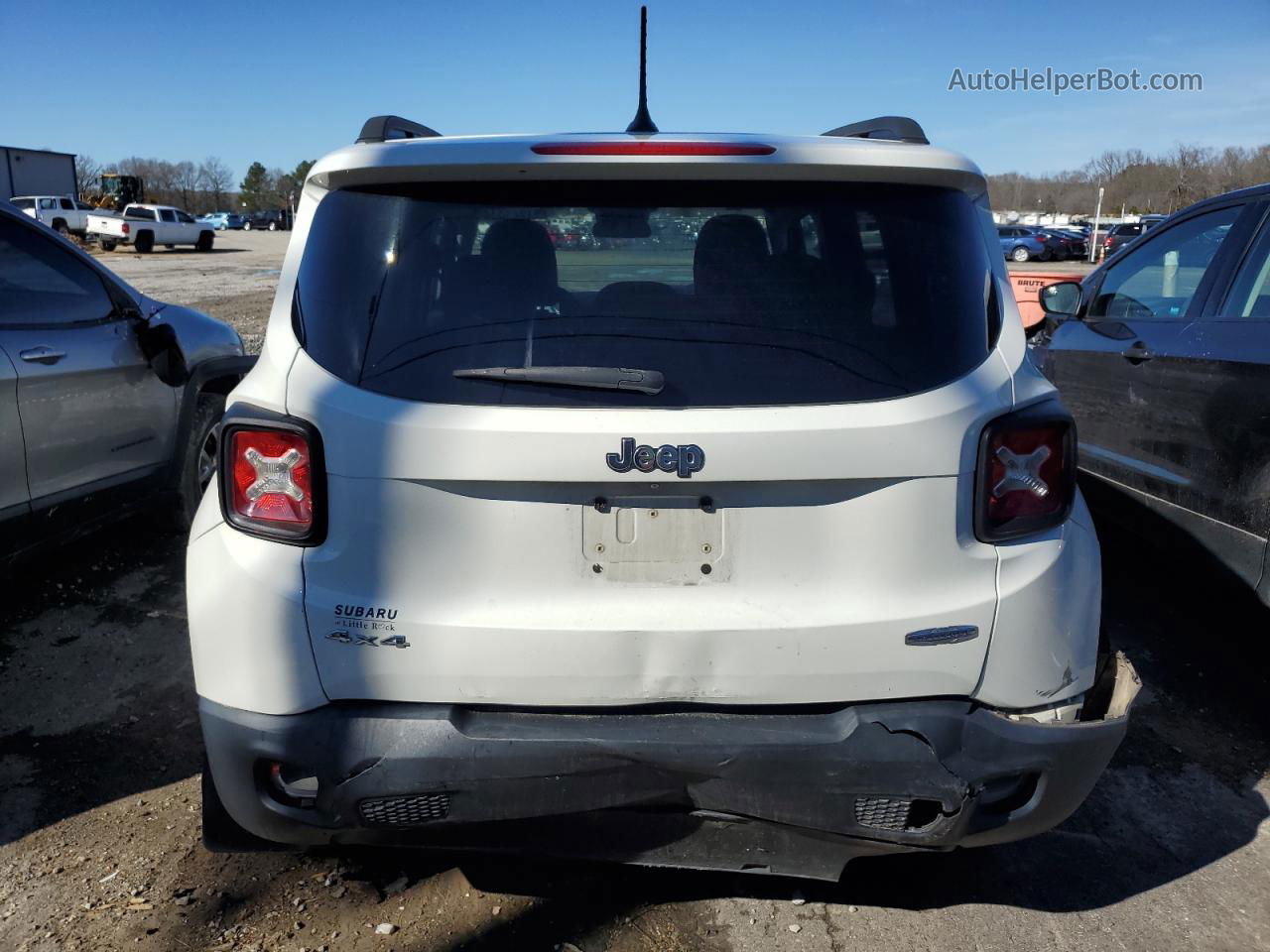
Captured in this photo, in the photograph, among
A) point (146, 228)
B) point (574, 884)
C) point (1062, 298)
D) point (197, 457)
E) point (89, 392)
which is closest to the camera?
point (574, 884)

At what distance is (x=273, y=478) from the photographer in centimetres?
214

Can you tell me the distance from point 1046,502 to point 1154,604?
10.2ft

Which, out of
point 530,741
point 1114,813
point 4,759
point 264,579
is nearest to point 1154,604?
point 1114,813

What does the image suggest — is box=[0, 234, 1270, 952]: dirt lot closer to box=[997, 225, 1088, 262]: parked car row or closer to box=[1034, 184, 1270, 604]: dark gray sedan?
box=[1034, 184, 1270, 604]: dark gray sedan

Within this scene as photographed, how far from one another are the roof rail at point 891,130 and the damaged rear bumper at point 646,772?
1.36m

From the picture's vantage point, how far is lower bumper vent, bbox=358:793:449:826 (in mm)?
2115

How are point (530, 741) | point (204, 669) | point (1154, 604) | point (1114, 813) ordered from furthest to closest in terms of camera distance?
point (1154, 604), point (1114, 813), point (204, 669), point (530, 741)

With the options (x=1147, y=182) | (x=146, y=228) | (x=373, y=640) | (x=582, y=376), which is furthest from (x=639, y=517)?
(x=1147, y=182)

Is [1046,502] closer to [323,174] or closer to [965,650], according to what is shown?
[965,650]

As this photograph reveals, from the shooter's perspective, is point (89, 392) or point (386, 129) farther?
point (89, 392)

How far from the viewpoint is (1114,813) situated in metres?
3.14

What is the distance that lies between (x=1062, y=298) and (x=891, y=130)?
2.34 m

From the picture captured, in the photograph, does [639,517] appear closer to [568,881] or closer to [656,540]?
[656,540]

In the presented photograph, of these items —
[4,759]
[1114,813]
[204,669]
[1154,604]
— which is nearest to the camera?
[204,669]
